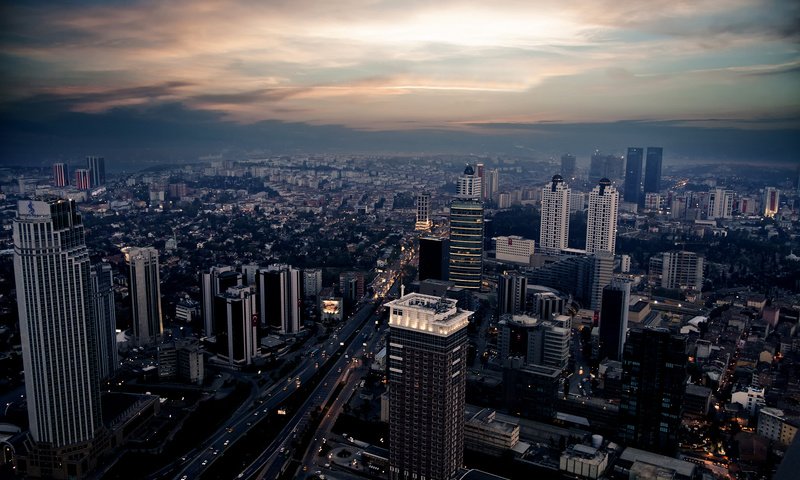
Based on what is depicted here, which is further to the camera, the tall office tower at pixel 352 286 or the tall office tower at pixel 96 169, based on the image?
the tall office tower at pixel 352 286

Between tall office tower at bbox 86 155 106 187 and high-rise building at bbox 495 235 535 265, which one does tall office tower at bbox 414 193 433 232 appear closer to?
high-rise building at bbox 495 235 535 265

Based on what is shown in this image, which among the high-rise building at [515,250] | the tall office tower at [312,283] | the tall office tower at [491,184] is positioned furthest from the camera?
the tall office tower at [491,184]

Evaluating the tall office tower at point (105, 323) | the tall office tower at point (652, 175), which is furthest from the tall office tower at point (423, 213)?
the tall office tower at point (105, 323)

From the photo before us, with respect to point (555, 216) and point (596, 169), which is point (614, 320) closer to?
point (555, 216)

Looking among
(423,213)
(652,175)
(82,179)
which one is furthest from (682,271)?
(82,179)

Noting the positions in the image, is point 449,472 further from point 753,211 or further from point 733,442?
point 753,211

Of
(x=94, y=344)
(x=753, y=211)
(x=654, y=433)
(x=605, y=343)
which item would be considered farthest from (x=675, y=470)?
(x=753, y=211)

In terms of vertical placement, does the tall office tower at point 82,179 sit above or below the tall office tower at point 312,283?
above

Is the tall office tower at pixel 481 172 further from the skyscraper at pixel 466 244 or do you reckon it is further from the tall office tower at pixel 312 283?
the tall office tower at pixel 312 283
